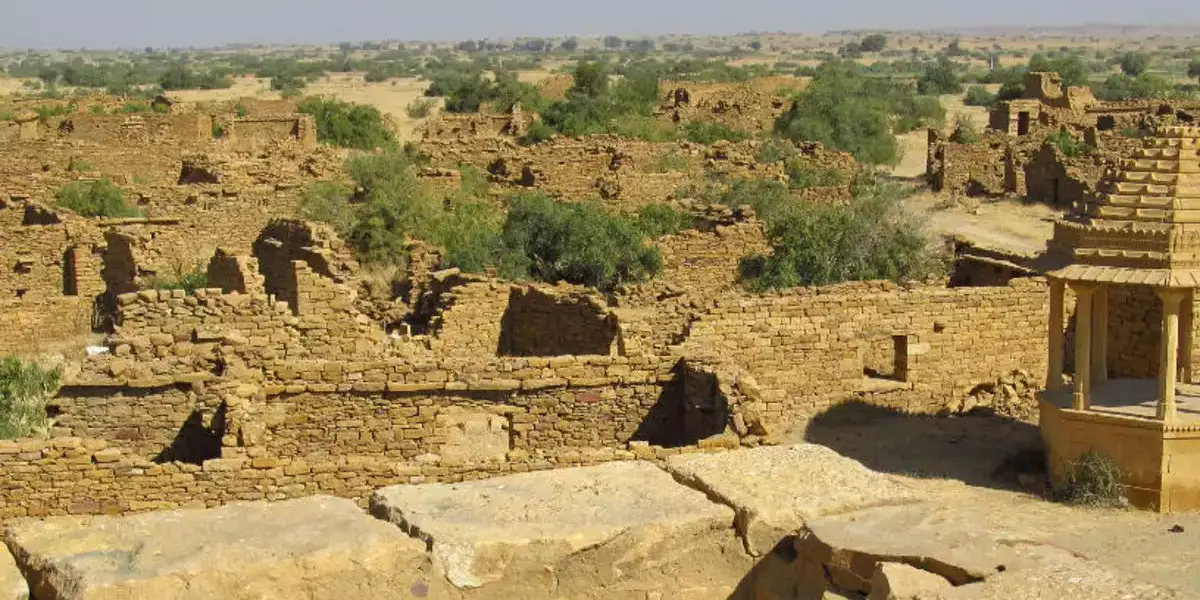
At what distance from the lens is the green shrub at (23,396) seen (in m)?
10.1

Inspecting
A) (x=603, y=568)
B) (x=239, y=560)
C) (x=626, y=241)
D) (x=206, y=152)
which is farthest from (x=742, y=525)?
(x=206, y=152)

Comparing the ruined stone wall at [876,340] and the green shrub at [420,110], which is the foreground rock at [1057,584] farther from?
the green shrub at [420,110]

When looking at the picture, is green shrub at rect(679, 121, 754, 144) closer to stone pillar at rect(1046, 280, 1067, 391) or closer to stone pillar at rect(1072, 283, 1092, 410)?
stone pillar at rect(1046, 280, 1067, 391)

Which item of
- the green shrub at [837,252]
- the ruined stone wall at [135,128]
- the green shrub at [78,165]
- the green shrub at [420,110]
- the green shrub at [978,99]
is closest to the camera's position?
the green shrub at [837,252]

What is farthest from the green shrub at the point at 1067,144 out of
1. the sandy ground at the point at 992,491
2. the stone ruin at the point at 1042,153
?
the sandy ground at the point at 992,491

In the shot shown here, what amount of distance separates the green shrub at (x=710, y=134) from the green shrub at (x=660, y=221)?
999cm

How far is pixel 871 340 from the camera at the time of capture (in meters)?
13.2

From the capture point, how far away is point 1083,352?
33.0ft

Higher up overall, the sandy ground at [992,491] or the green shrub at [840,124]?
the green shrub at [840,124]

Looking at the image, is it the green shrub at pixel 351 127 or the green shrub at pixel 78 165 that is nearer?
the green shrub at pixel 78 165

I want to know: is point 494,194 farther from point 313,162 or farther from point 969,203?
point 969,203

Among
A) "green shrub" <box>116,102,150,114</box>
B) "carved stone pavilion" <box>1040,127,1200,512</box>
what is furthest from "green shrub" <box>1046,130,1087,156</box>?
"green shrub" <box>116,102,150,114</box>

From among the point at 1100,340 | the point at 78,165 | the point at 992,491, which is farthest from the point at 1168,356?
the point at 78,165

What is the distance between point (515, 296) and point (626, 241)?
372cm
